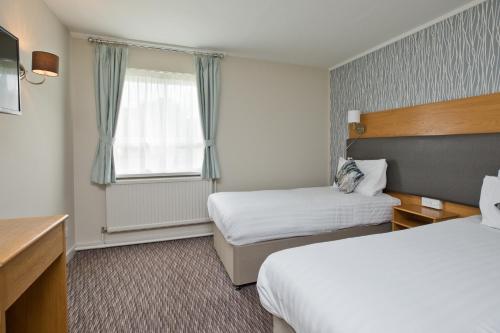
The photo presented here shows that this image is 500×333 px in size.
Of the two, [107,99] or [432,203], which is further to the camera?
[107,99]

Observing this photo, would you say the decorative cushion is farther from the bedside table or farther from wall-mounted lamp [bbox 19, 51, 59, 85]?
wall-mounted lamp [bbox 19, 51, 59, 85]

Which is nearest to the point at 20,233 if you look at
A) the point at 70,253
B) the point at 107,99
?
the point at 70,253

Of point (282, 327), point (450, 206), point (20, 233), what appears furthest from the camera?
point (450, 206)

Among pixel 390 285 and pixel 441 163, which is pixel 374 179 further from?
pixel 390 285

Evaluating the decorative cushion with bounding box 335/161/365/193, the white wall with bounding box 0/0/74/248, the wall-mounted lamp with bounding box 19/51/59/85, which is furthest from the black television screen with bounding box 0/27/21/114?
the decorative cushion with bounding box 335/161/365/193

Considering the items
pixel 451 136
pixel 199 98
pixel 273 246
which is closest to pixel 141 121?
pixel 199 98

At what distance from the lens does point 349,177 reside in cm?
330

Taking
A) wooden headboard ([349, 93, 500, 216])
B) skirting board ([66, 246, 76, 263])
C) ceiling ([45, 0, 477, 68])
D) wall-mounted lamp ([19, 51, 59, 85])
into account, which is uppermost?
ceiling ([45, 0, 477, 68])

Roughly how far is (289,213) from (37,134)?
2.36m

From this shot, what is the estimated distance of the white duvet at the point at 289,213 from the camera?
2359 mm

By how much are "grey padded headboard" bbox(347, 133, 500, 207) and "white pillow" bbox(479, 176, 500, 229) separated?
0.20 m

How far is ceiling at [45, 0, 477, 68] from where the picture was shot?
8.21 feet

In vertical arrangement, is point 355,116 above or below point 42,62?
below

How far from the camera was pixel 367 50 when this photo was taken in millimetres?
3600
